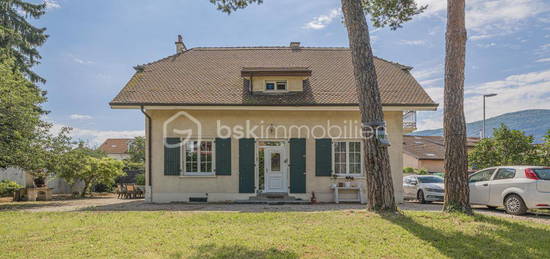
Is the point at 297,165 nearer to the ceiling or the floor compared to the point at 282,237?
nearer to the ceiling

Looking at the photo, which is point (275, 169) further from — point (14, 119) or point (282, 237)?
point (14, 119)

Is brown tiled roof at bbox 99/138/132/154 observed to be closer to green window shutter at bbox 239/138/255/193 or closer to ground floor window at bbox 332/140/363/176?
green window shutter at bbox 239/138/255/193

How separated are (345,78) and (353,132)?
9.17 feet

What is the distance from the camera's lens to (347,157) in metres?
12.3

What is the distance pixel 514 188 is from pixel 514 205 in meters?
0.46

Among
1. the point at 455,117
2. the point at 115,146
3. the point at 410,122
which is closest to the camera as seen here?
the point at 455,117

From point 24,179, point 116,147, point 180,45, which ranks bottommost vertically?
point 24,179

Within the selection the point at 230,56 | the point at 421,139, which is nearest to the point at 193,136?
the point at 230,56

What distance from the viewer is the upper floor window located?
13.2 m

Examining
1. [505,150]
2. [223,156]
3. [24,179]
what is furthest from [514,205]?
[24,179]

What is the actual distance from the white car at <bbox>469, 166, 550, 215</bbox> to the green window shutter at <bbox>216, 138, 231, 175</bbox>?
8.00 m

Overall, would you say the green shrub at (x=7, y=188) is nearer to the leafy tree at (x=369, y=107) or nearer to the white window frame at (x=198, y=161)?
the white window frame at (x=198, y=161)

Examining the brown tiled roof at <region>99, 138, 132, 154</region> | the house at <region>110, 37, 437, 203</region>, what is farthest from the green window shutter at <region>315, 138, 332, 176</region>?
the brown tiled roof at <region>99, 138, 132, 154</region>

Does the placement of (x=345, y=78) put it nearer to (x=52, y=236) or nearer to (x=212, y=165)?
(x=212, y=165)
